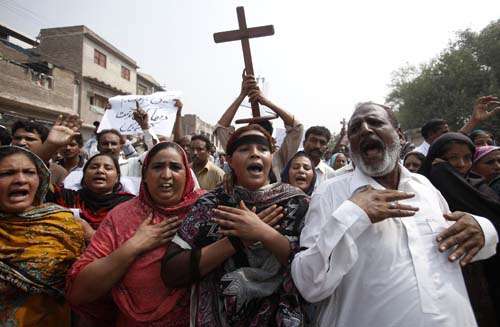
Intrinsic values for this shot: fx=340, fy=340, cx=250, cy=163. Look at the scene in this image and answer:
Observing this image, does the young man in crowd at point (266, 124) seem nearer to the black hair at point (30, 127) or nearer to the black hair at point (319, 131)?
the black hair at point (319, 131)

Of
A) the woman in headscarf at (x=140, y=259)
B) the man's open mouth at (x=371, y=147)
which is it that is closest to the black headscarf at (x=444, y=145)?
the man's open mouth at (x=371, y=147)

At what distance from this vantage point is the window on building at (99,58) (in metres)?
24.6

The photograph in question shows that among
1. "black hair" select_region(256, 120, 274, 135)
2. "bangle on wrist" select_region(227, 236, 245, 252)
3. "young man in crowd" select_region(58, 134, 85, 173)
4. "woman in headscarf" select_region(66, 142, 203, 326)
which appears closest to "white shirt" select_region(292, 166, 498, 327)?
"bangle on wrist" select_region(227, 236, 245, 252)

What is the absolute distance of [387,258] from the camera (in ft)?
5.70

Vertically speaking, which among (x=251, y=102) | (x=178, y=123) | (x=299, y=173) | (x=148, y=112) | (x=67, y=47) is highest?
(x=67, y=47)

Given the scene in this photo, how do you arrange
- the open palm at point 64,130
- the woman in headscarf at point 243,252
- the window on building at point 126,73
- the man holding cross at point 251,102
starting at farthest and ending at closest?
the window on building at point 126,73
the man holding cross at point 251,102
the open palm at point 64,130
the woman in headscarf at point 243,252

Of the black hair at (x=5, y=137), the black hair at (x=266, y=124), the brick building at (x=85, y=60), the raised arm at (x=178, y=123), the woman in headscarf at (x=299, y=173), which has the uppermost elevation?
the brick building at (x=85, y=60)

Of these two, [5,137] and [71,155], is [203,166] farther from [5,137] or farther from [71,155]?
[5,137]

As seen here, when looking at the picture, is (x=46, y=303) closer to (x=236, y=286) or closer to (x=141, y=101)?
(x=236, y=286)

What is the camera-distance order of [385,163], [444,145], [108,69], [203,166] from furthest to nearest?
[108,69], [203,166], [444,145], [385,163]

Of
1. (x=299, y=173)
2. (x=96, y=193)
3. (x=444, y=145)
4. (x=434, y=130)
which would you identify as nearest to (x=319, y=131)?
(x=299, y=173)

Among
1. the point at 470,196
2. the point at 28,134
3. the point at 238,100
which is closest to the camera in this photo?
the point at 470,196

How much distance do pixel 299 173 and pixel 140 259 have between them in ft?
6.94

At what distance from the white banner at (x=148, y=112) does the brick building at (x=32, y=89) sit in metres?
10.9
